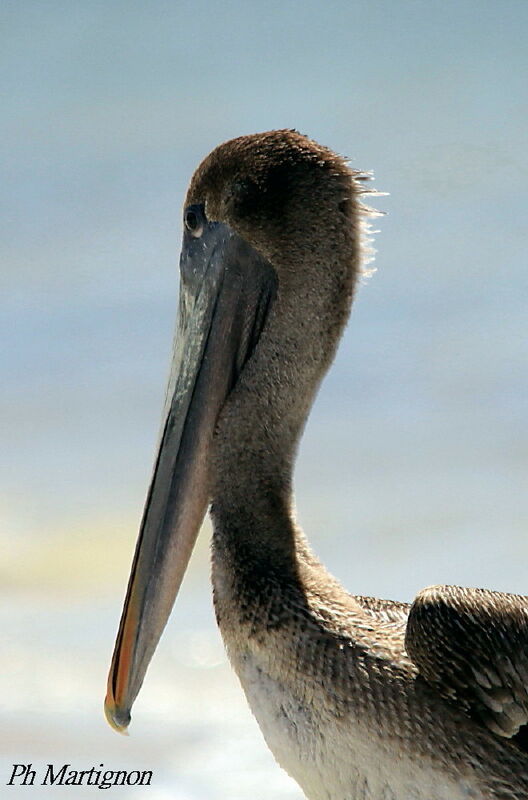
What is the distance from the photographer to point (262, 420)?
4.13 meters

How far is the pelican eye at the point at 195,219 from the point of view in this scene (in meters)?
4.45

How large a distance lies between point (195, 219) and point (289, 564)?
4.82 feet

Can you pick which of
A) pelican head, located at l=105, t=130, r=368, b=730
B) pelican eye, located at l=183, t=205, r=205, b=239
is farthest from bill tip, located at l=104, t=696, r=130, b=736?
pelican eye, located at l=183, t=205, r=205, b=239

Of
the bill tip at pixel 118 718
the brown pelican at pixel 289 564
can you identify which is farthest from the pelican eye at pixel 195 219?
the bill tip at pixel 118 718

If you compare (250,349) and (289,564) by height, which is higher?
(250,349)

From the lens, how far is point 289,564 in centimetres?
394

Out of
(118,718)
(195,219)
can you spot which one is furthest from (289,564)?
(195,219)

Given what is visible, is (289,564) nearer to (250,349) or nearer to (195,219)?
(250,349)

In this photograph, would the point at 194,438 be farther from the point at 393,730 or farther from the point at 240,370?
the point at 393,730

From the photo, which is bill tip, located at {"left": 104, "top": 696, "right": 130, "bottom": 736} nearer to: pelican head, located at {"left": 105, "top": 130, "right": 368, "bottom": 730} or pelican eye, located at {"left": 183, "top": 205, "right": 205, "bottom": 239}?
pelican head, located at {"left": 105, "top": 130, "right": 368, "bottom": 730}

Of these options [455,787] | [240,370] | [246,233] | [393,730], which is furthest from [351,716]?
[246,233]

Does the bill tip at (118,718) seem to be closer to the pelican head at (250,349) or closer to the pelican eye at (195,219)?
the pelican head at (250,349)

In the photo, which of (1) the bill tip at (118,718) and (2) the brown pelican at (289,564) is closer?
(2) the brown pelican at (289,564)

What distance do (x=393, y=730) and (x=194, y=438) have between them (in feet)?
4.50
